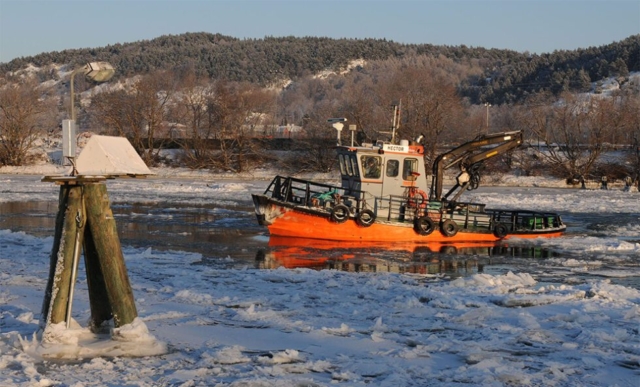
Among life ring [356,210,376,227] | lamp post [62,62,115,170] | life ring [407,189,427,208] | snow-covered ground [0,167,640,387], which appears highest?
lamp post [62,62,115,170]

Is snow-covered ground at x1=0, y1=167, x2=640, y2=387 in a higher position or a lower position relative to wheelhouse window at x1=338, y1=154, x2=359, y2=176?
lower

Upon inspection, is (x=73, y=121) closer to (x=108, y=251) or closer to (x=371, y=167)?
(x=108, y=251)

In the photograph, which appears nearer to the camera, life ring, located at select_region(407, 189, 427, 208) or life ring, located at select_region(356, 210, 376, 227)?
life ring, located at select_region(356, 210, 376, 227)

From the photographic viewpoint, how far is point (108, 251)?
865cm

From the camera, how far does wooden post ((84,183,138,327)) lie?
8.59 m

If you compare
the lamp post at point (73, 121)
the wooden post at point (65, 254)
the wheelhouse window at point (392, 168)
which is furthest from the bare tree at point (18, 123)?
the lamp post at point (73, 121)

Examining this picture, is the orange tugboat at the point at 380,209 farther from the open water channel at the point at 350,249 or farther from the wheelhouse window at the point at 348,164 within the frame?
the open water channel at the point at 350,249

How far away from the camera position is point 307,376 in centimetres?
794

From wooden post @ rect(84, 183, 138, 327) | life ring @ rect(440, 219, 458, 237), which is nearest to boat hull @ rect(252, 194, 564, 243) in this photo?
life ring @ rect(440, 219, 458, 237)

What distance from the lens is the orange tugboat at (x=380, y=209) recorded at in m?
21.4

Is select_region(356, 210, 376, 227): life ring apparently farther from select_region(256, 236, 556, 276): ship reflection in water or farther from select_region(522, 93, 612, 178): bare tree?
select_region(522, 93, 612, 178): bare tree

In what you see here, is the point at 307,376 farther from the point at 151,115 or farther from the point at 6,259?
the point at 151,115

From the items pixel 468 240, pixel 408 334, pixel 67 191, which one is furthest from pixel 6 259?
pixel 468 240

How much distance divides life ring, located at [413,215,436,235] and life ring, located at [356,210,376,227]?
49.1 inches
